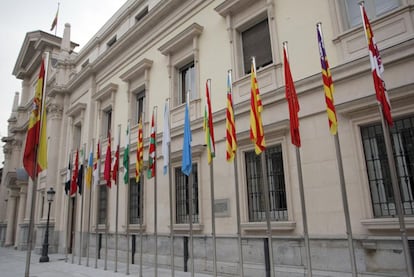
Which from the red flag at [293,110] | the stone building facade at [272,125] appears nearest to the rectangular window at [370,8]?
the stone building facade at [272,125]

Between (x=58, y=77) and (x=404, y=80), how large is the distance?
67.9 feet

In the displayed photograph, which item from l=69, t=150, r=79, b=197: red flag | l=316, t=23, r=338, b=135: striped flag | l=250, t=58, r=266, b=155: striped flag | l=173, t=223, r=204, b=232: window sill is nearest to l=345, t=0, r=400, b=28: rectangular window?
l=316, t=23, r=338, b=135: striped flag

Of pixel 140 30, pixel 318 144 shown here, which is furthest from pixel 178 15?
pixel 318 144

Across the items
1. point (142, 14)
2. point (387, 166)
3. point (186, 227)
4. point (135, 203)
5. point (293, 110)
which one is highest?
point (142, 14)

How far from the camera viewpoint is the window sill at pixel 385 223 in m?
5.30

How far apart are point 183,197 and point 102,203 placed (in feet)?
21.1

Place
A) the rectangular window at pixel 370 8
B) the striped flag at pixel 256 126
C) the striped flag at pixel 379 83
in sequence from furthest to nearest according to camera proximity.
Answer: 1. the rectangular window at pixel 370 8
2. the striped flag at pixel 256 126
3. the striped flag at pixel 379 83

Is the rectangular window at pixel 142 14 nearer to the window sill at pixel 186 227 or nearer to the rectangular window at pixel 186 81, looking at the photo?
the rectangular window at pixel 186 81

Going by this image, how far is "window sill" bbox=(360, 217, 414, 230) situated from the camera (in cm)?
530

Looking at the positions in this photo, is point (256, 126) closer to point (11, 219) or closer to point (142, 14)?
point (142, 14)

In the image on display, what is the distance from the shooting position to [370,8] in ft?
22.1

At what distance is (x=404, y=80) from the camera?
5812 mm

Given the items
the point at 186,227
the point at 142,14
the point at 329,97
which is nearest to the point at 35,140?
the point at 186,227

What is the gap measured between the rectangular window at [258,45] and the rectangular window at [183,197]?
3.84 m
